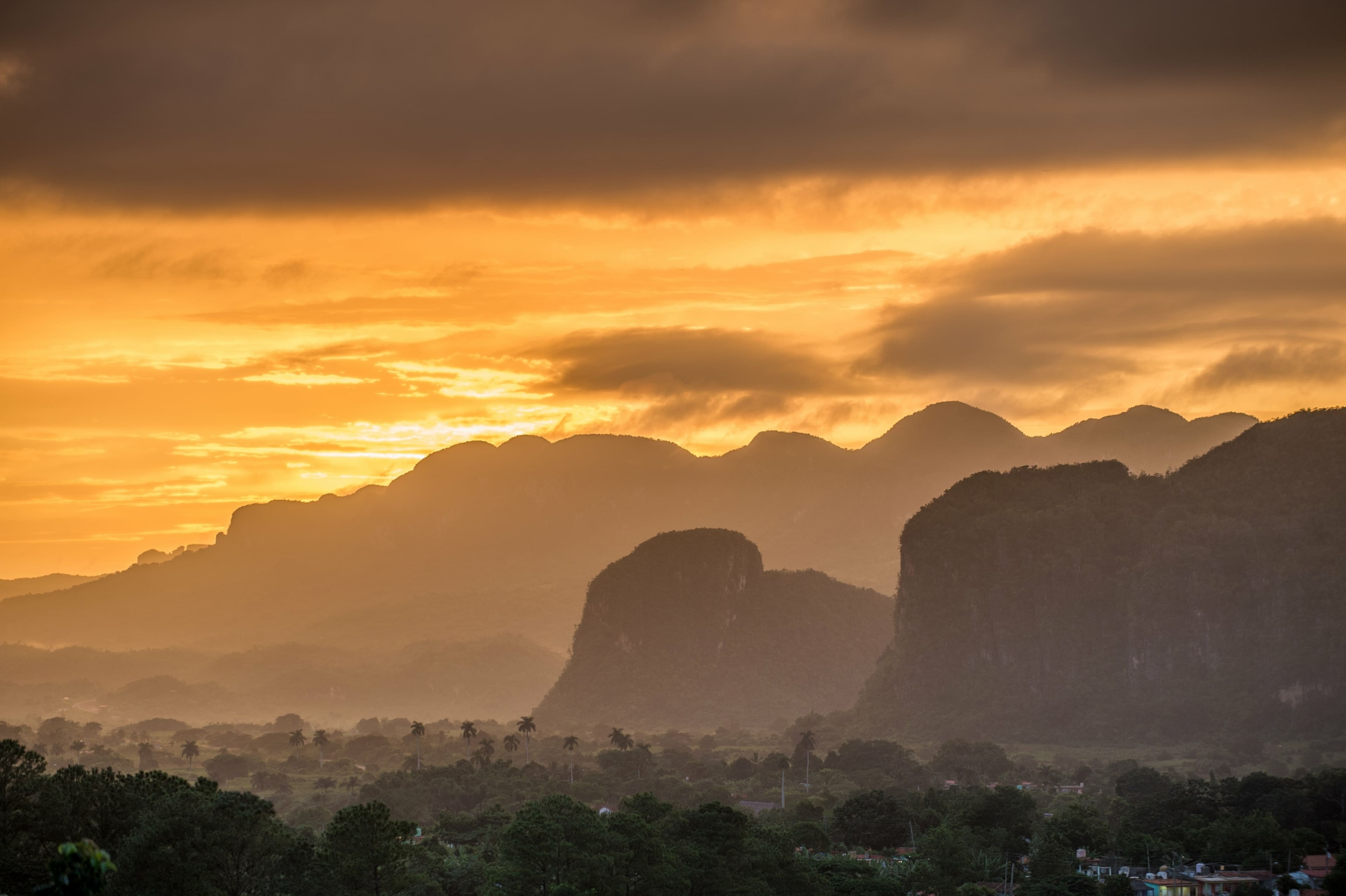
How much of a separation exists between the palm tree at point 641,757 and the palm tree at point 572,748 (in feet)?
21.2

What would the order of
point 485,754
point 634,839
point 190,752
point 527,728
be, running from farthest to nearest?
point 527,728 < point 190,752 < point 485,754 < point 634,839

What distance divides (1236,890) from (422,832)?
58458 mm

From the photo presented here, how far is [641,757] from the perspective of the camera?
15612cm

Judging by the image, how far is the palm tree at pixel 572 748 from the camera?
15662cm

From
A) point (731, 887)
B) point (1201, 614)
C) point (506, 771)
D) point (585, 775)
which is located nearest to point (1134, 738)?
point (1201, 614)

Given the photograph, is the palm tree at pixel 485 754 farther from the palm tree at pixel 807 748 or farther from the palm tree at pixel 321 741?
the palm tree at pixel 807 748

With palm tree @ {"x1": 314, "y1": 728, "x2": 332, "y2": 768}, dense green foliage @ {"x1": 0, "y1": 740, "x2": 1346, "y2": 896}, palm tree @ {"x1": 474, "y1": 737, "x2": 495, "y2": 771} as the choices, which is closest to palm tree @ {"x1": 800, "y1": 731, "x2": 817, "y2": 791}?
dense green foliage @ {"x1": 0, "y1": 740, "x2": 1346, "y2": 896}

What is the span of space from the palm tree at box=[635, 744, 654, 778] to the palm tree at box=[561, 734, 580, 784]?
6.48 metres

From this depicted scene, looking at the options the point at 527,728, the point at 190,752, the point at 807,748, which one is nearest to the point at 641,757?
the point at 807,748

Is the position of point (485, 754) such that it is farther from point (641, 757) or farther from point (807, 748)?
point (807, 748)

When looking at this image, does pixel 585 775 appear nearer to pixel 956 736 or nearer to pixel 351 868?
pixel 956 736

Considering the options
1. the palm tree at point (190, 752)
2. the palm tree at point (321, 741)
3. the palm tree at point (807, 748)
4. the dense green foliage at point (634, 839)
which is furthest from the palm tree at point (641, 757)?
the palm tree at point (190, 752)

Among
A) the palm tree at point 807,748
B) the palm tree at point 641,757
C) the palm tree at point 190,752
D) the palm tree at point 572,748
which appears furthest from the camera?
the palm tree at point 190,752

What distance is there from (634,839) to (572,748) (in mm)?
109432
